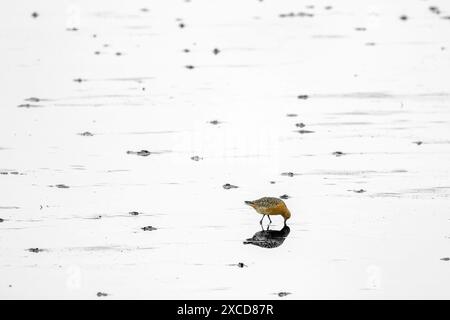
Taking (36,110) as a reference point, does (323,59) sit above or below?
above

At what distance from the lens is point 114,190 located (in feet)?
33.1

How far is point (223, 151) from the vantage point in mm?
11273

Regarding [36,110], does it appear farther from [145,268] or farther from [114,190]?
[145,268]

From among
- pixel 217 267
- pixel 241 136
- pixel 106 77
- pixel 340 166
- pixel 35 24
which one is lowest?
pixel 217 267

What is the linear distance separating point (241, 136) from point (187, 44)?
418 cm

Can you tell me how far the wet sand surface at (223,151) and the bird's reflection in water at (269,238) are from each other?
24 mm

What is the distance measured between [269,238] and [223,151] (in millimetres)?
2467

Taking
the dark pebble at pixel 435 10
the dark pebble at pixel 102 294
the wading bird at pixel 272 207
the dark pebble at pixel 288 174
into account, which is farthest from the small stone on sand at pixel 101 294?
the dark pebble at pixel 435 10

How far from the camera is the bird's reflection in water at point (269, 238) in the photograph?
8844 millimetres

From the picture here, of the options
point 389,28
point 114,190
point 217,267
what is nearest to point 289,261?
point 217,267

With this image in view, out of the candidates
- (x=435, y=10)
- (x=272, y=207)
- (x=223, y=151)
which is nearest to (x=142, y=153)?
(x=223, y=151)

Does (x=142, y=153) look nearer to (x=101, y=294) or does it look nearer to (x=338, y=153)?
(x=338, y=153)

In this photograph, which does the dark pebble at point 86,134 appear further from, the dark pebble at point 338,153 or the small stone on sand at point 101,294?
the small stone on sand at point 101,294

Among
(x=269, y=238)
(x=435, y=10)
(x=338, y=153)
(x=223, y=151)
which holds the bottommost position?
(x=269, y=238)
